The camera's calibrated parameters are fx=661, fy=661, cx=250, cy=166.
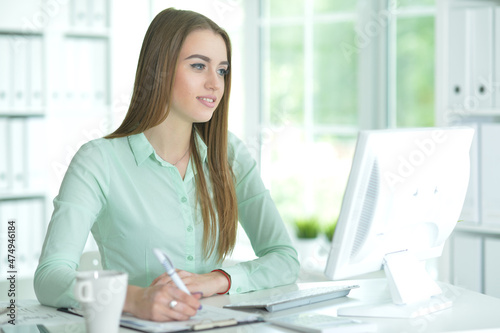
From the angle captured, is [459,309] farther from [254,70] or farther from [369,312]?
[254,70]

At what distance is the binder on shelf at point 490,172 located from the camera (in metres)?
2.53

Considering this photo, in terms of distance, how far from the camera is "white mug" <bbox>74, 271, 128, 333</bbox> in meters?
1.10

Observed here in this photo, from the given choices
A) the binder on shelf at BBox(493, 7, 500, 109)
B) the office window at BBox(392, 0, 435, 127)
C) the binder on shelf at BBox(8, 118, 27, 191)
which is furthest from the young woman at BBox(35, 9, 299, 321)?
the office window at BBox(392, 0, 435, 127)

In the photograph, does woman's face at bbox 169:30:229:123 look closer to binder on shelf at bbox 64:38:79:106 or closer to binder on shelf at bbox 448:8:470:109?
binder on shelf at bbox 448:8:470:109

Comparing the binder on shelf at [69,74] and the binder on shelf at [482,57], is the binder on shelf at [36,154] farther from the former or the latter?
the binder on shelf at [482,57]

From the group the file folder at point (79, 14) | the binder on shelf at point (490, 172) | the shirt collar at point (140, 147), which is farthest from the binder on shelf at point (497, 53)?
the file folder at point (79, 14)

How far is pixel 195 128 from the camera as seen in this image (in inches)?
74.7

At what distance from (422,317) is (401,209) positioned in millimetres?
219

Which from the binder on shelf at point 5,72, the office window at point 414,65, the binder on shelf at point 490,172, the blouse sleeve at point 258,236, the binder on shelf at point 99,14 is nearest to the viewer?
the blouse sleeve at point 258,236

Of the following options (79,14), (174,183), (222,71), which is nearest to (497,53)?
(222,71)

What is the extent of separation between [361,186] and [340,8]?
233 cm

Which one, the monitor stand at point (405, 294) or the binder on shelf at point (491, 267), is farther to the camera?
the binder on shelf at point (491, 267)

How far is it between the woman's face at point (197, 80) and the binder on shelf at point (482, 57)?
127 cm

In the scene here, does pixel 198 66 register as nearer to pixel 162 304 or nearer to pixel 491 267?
pixel 162 304
